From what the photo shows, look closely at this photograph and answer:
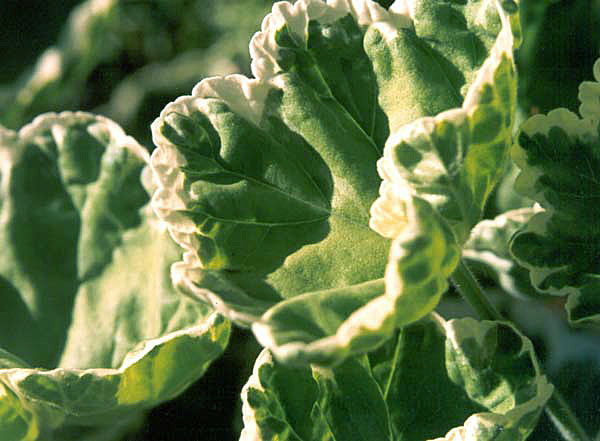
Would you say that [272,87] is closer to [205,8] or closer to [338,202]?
[338,202]

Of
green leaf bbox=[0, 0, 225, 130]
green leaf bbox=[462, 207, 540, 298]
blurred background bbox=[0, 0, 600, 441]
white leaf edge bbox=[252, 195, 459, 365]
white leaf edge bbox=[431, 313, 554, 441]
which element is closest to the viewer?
→ white leaf edge bbox=[252, 195, 459, 365]

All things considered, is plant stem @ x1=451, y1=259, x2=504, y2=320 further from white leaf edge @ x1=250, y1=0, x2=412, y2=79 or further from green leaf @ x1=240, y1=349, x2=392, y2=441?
white leaf edge @ x1=250, y1=0, x2=412, y2=79

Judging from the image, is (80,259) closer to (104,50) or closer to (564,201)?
(564,201)

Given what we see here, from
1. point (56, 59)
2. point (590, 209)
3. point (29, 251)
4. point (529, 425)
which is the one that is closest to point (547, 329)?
point (590, 209)

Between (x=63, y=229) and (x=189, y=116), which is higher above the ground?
(x=189, y=116)

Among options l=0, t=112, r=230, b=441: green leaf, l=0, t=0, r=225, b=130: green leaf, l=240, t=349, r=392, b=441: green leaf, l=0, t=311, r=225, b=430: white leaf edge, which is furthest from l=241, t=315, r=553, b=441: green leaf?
l=0, t=0, r=225, b=130: green leaf
